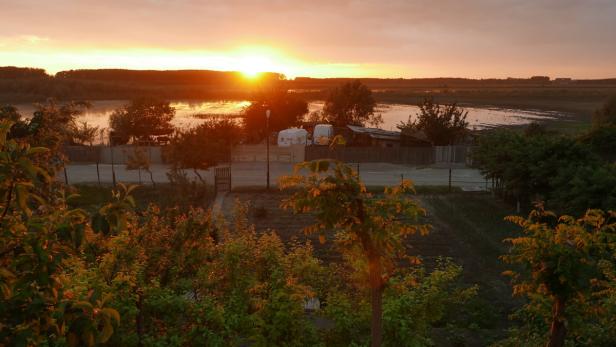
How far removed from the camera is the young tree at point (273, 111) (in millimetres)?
49531

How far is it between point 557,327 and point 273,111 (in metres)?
45.8

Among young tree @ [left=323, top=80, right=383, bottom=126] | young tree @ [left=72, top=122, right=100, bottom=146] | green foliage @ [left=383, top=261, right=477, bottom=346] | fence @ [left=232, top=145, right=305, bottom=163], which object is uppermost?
young tree @ [left=323, top=80, right=383, bottom=126]

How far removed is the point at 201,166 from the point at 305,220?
9.68 m

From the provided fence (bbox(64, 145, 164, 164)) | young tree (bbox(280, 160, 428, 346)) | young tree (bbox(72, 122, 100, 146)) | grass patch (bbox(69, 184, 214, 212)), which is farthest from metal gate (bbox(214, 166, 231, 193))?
young tree (bbox(280, 160, 428, 346))

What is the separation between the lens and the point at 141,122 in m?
45.1

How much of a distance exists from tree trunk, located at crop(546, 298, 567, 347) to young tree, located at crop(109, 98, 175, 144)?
136 ft

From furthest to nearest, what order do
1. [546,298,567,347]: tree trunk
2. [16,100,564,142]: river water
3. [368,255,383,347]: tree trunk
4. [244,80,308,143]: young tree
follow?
[16,100,564,142]: river water < [244,80,308,143]: young tree < [546,298,567,347]: tree trunk < [368,255,383,347]: tree trunk

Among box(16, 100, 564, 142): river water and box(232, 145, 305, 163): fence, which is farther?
box(16, 100, 564, 142): river water

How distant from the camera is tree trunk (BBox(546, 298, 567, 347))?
7.03 m

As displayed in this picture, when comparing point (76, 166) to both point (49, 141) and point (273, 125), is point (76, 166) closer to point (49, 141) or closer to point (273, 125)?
point (273, 125)

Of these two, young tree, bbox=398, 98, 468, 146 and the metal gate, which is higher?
young tree, bbox=398, 98, 468, 146

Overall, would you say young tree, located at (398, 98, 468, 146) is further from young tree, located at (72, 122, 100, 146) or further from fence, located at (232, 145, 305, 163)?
young tree, located at (72, 122, 100, 146)

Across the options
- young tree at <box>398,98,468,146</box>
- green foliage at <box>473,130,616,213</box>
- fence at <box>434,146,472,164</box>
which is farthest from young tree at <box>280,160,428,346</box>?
young tree at <box>398,98,468,146</box>

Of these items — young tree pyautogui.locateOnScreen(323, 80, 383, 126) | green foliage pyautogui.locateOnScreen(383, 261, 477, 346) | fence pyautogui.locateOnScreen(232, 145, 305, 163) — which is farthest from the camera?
young tree pyautogui.locateOnScreen(323, 80, 383, 126)
